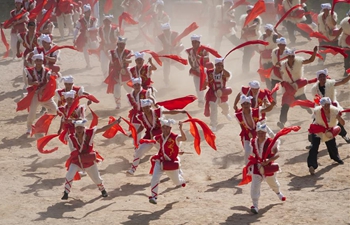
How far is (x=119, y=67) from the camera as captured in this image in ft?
69.4

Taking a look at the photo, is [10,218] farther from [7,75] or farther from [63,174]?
[7,75]

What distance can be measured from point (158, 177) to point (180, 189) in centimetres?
103

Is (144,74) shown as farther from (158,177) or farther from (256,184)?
(256,184)

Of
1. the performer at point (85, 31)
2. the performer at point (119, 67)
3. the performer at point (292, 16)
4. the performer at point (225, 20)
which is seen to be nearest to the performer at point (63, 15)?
the performer at point (85, 31)

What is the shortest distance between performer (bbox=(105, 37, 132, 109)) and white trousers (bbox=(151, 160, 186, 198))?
608cm

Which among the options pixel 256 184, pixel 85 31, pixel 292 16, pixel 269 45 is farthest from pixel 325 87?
pixel 85 31

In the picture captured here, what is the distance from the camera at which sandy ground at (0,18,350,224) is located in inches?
572

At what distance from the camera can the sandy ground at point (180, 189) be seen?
14.5 meters

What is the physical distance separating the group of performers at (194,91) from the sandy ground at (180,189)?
301 mm

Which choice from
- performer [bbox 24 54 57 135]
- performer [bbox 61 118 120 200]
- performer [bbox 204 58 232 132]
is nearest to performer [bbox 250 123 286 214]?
performer [bbox 61 118 120 200]

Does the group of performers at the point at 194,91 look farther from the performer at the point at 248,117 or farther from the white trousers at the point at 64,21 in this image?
the white trousers at the point at 64,21

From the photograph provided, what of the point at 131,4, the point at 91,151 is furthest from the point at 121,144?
the point at 131,4

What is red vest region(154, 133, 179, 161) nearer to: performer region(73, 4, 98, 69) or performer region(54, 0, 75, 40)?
performer region(73, 4, 98, 69)

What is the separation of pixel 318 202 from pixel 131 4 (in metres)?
16.2
